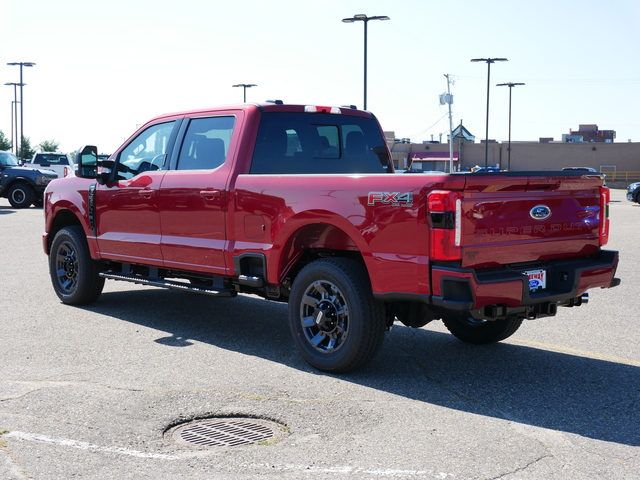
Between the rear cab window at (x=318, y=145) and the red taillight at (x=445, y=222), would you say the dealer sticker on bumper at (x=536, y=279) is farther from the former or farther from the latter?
the rear cab window at (x=318, y=145)

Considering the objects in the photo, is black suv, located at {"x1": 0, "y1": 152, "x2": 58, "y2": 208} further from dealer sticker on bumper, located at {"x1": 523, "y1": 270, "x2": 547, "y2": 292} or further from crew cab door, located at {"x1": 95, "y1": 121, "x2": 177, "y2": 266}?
dealer sticker on bumper, located at {"x1": 523, "y1": 270, "x2": 547, "y2": 292}

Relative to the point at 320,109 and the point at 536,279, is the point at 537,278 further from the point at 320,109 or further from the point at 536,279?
the point at 320,109

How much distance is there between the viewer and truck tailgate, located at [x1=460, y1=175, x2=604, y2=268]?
514 cm

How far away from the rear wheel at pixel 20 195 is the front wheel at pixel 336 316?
23.7m

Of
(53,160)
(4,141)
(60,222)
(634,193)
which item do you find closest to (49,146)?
(4,141)

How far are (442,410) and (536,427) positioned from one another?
0.61 meters

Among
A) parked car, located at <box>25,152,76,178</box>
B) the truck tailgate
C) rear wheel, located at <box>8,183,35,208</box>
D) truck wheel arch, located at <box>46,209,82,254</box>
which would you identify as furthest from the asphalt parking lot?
parked car, located at <box>25,152,76,178</box>

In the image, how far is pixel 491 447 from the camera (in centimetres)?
435

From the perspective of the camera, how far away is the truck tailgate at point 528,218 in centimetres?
514

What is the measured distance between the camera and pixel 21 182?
27.6 metres

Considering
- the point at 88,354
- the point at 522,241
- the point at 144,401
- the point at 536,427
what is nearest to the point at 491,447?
the point at 536,427

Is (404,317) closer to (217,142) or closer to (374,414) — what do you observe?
(374,414)

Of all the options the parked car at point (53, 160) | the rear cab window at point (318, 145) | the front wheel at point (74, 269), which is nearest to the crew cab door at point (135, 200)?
the front wheel at point (74, 269)

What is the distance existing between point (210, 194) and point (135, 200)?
131cm
